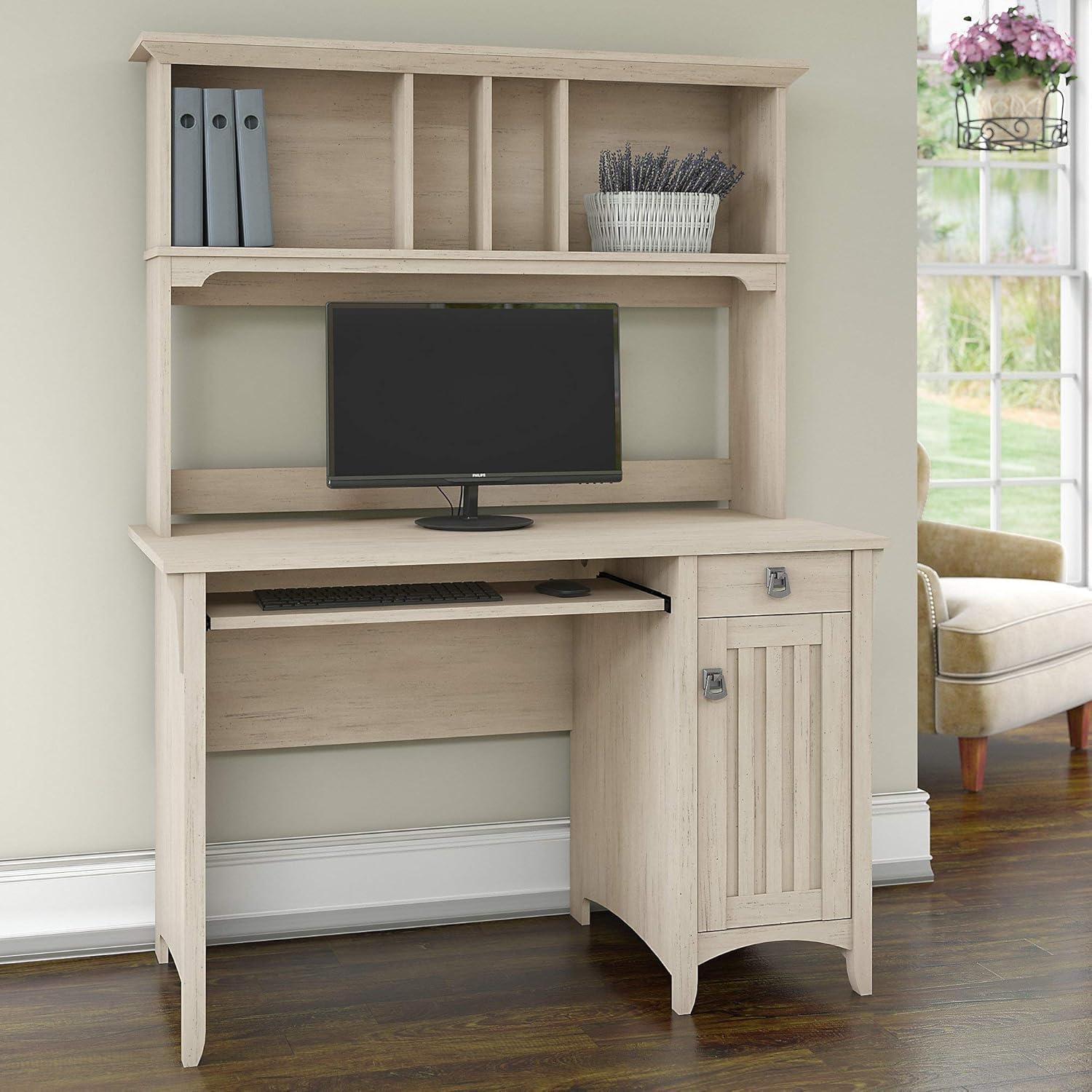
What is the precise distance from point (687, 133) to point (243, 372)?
108 centimetres

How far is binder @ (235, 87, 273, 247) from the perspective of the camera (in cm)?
267

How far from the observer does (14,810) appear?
9.37 ft

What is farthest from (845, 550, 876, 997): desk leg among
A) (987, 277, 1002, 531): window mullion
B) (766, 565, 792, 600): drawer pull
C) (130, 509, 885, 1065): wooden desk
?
(987, 277, 1002, 531): window mullion

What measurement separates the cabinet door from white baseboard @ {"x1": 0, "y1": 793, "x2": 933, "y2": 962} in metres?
0.60

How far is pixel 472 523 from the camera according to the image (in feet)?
9.05

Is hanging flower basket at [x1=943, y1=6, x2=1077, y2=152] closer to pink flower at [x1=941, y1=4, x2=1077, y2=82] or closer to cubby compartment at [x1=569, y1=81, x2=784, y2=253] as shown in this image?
pink flower at [x1=941, y1=4, x2=1077, y2=82]

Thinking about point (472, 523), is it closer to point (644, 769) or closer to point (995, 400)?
point (644, 769)

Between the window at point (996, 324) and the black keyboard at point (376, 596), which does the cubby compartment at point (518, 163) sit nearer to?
the black keyboard at point (376, 596)

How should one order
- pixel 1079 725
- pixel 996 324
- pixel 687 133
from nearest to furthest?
pixel 687 133, pixel 1079 725, pixel 996 324

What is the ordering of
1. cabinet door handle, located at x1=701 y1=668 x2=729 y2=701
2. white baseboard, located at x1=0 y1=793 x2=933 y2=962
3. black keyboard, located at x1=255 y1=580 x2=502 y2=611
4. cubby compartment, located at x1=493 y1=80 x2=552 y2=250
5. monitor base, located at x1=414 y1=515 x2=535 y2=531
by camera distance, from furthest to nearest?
cubby compartment, located at x1=493 y1=80 x2=552 y2=250
white baseboard, located at x1=0 y1=793 x2=933 y2=962
monitor base, located at x1=414 y1=515 x2=535 y2=531
cabinet door handle, located at x1=701 y1=668 x2=729 y2=701
black keyboard, located at x1=255 y1=580 x2=502 y2=611

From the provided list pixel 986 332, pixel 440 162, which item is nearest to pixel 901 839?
pixel 440 162

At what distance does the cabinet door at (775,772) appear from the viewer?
260 centimetres

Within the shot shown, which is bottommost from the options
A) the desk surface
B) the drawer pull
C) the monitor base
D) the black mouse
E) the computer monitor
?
the black mouse

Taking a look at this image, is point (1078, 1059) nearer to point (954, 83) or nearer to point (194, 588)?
point (194, 588)
